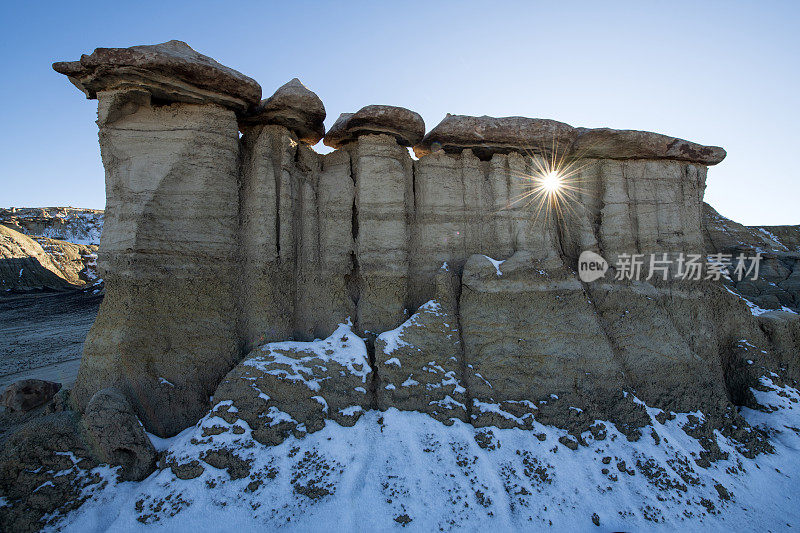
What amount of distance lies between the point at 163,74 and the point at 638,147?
742cm

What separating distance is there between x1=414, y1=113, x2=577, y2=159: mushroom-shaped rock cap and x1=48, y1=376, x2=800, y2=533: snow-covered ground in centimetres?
431

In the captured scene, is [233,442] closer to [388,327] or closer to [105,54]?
[388,327]

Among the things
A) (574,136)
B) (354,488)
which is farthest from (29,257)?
(574,136)

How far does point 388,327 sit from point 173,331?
9.13ft

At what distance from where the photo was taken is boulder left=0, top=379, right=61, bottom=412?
4.81 metres

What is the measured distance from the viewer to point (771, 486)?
4762 mm

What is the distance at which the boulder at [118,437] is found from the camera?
12.4ft

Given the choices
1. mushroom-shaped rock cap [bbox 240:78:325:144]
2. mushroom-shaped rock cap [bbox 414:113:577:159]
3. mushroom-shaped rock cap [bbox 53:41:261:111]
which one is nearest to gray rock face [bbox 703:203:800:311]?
mushroom-shaped rock cap [bbox 414:113:577:159]

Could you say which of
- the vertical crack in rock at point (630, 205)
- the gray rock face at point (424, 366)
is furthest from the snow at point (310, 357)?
the vertical crack in rock at point (630, 205)

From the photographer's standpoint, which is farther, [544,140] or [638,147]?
[638,147]

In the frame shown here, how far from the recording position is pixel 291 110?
546 cm

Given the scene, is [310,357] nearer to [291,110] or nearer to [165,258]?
[165,258]

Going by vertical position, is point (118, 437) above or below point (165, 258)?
below

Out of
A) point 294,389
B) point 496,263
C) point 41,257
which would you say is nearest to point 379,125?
point 496,263
